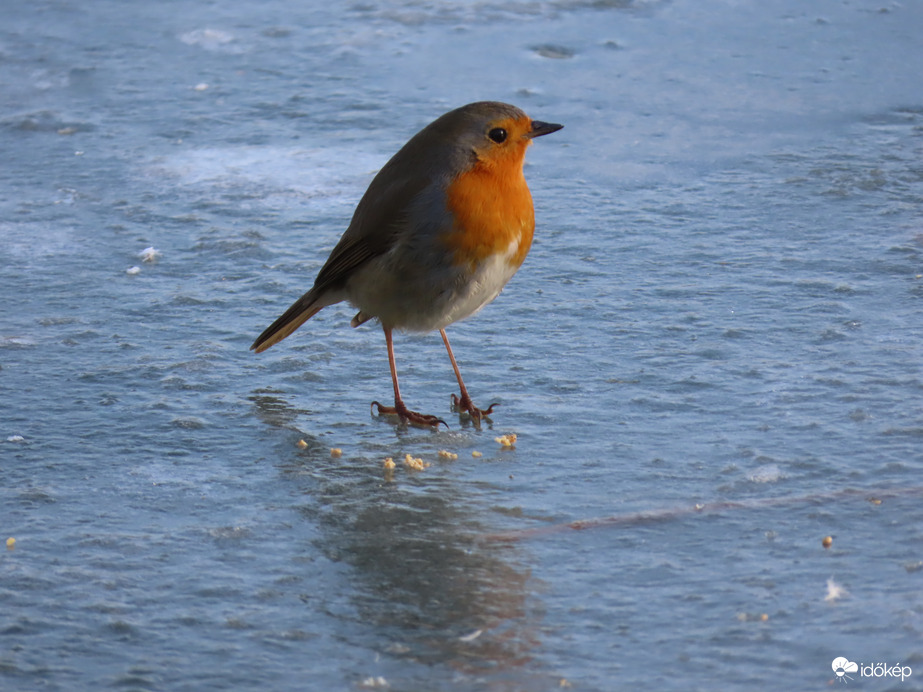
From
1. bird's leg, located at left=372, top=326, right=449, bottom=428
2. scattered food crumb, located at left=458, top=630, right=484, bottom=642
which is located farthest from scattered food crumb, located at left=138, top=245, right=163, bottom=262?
scattered food crumb, located at left=458, top=630, right=484, bottom=642

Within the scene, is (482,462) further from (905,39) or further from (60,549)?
(905,39)

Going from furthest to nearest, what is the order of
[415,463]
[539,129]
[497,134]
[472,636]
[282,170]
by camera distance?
[282,170]
[539,129]
[497,134]
[415,463]
[472,636]

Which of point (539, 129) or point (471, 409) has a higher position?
point (539, 129)

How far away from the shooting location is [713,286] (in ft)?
15.4

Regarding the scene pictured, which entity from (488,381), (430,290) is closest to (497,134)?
(430,290)

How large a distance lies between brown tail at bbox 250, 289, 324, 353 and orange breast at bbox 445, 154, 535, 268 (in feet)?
1.97

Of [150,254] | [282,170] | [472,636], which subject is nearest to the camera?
[472,636]

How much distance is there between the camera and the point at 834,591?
9.16 feet

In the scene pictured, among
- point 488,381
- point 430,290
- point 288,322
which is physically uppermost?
point 430,290

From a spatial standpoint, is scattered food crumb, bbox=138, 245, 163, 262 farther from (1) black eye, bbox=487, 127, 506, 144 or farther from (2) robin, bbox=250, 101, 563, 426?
(1) black eye, bbox=487, 127, 506, 144

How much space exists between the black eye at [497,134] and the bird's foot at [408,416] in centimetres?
88

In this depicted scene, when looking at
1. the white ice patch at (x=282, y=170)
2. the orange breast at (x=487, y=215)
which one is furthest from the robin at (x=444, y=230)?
the white ice patch at (x=282, y=170)

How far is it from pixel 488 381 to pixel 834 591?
5.34ft

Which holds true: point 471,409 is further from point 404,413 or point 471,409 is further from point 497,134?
point 497,134
